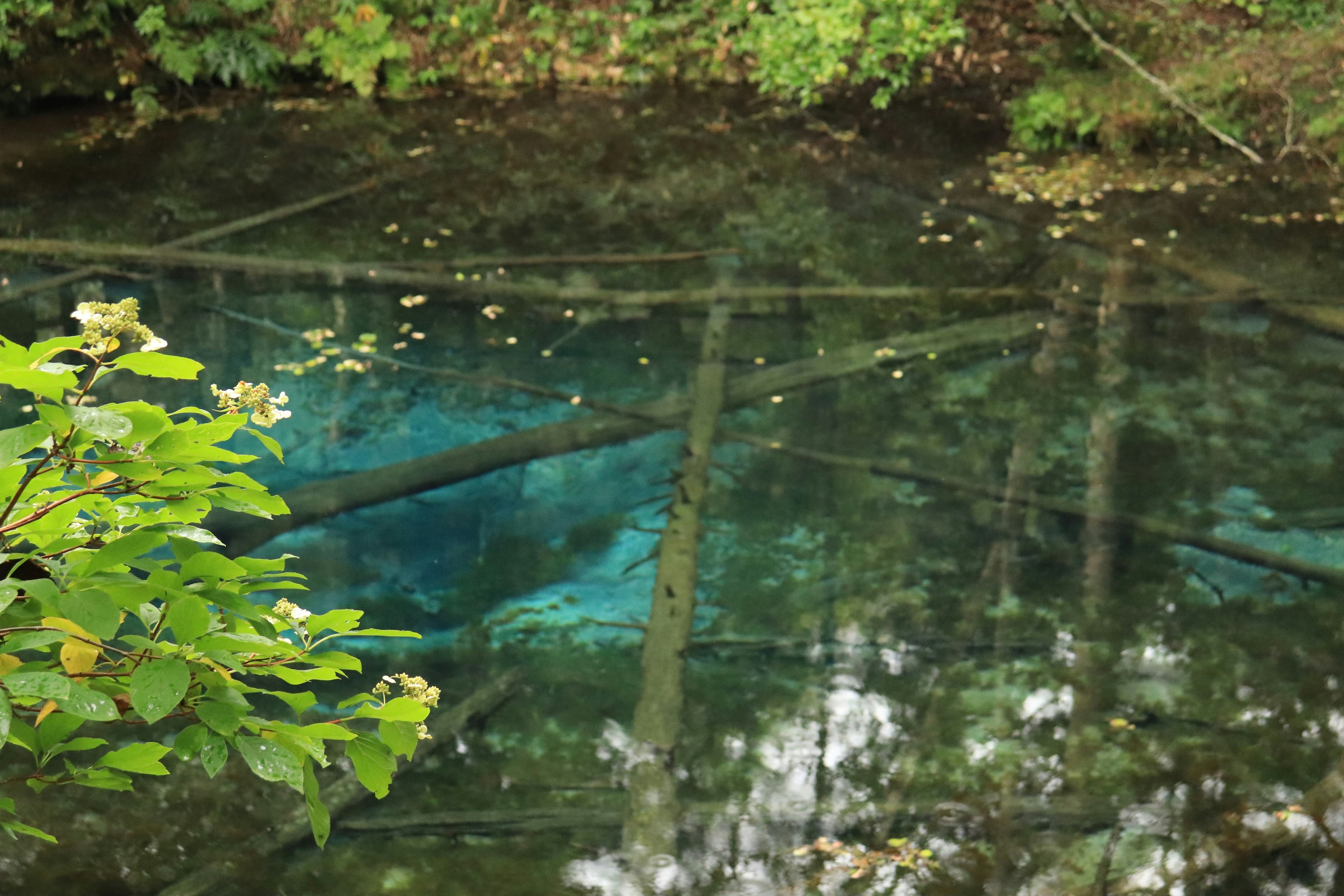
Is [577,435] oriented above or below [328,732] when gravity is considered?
below

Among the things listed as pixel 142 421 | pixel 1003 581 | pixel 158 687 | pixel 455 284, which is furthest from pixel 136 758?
pixel 455 284

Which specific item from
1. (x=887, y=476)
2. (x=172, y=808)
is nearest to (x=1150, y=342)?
(x=887, y=476)

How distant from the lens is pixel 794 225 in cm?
909

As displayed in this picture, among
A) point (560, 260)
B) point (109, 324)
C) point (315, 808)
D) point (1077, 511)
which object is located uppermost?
point (109, 324)

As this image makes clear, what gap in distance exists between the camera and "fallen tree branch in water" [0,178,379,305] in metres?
7.86

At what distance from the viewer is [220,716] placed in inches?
60.8

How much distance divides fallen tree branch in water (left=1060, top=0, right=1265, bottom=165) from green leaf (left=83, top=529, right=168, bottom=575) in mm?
9617

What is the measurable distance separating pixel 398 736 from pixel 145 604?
369mm

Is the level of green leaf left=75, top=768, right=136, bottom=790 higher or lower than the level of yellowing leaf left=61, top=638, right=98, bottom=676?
lower

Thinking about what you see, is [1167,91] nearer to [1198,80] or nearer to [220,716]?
[1198,80]

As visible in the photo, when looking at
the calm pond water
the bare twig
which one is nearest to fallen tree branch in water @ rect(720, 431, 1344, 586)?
the calm pond water

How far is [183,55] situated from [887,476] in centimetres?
881

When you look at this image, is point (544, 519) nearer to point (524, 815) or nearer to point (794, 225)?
point (524, 815)

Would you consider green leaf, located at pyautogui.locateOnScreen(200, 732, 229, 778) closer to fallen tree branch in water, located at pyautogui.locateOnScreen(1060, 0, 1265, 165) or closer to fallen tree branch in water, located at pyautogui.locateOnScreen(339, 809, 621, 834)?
fallen tree branch in water, located at pyautogui.locateOnScreen(339, 809, 621, 834)
